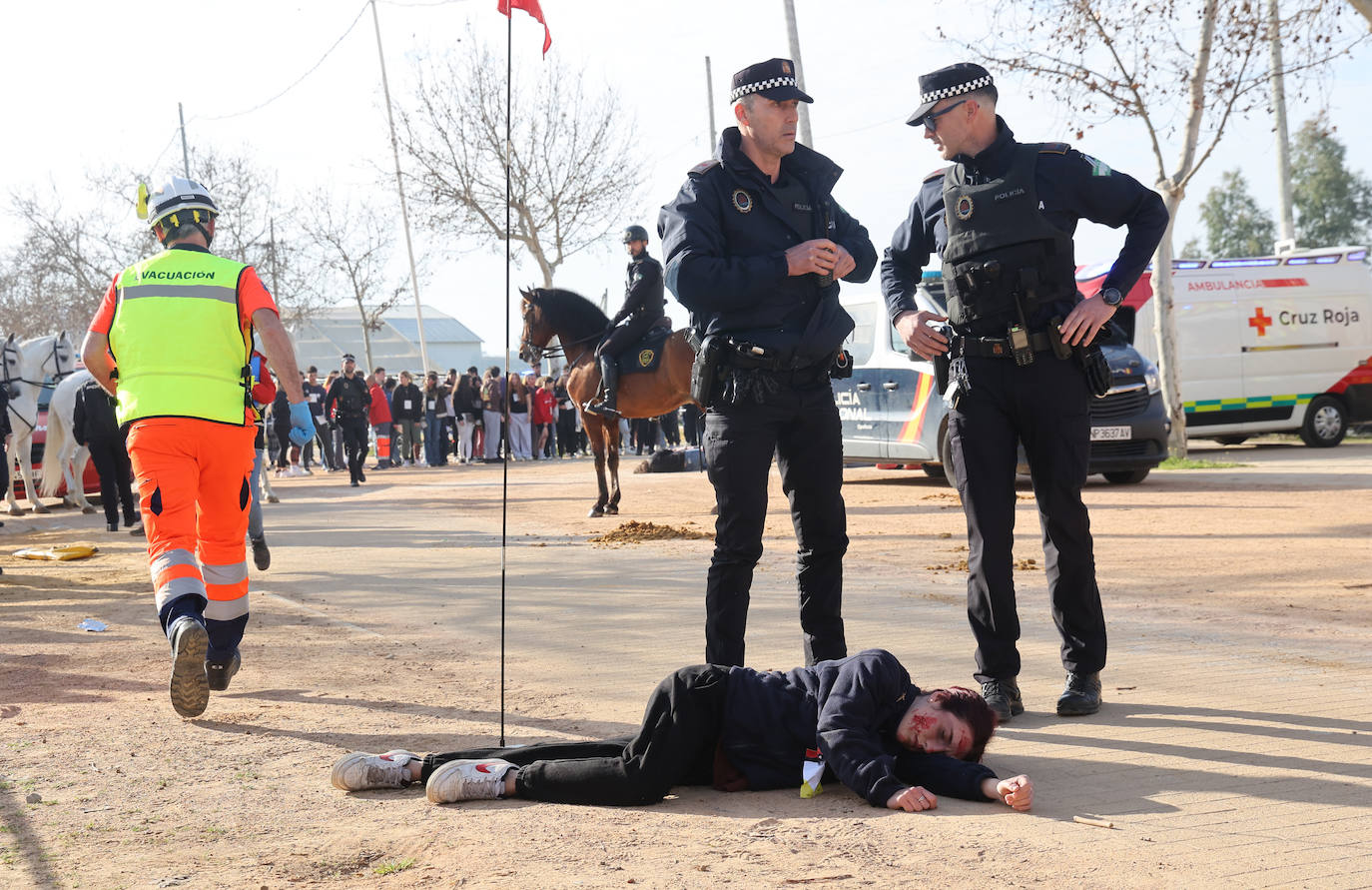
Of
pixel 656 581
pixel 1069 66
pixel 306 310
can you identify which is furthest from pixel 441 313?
pixel 656 581

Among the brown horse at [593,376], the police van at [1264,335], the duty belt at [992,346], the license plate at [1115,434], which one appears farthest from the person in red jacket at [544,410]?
the duty belt at [992,346]

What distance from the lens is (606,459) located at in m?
15.7

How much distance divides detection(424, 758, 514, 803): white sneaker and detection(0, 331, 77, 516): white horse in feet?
50.1

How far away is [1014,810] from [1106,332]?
2.06 metres

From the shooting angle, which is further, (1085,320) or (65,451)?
(65,451)

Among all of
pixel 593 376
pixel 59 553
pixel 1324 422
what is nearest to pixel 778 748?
pixel 59 553

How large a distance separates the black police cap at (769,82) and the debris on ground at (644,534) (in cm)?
740

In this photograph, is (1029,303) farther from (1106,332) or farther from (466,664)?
(466,664)

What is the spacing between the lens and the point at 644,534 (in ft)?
41.5

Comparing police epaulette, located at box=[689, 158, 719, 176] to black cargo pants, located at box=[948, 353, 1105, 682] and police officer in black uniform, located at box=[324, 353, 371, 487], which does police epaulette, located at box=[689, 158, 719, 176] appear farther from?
police officer in black uniform, located at box=[324, 353, 371, 487]

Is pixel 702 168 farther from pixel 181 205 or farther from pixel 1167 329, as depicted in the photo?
pixel 1167 329

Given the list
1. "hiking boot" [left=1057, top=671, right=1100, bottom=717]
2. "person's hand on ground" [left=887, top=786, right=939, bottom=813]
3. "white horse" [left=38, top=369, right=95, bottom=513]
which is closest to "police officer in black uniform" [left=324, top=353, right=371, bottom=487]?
"white horse" [left=38, top=369, right=95, bottom=513]

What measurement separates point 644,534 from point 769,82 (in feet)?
26.1

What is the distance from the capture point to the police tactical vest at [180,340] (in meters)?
5.80
